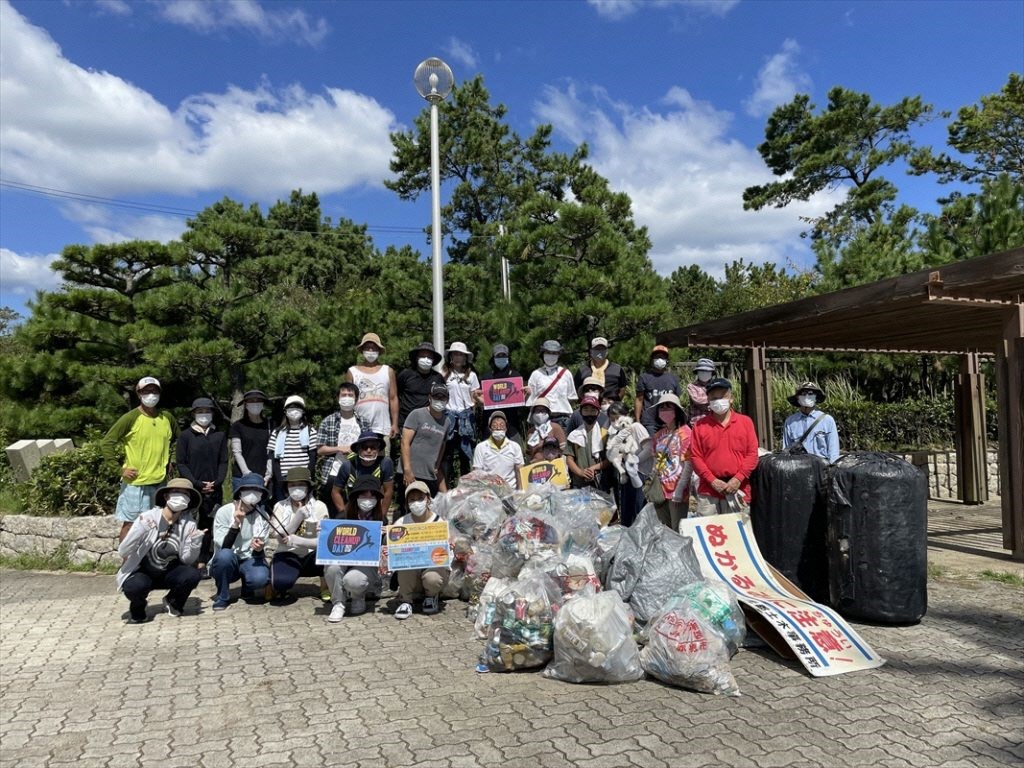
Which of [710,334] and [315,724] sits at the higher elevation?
[710,334]

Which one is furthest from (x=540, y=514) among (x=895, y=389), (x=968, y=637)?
(x=895, y=389)

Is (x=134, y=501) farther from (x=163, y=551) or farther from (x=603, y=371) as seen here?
(x=603, y=371)

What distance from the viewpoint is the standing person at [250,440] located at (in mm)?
7074

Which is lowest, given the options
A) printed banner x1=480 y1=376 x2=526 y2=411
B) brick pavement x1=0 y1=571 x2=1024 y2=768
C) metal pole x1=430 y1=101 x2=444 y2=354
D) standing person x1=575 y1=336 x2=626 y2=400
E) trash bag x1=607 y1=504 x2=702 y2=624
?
brick pavement x1=0 y1=571 x2=1024 y2=768

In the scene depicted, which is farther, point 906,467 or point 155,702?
point 906,467

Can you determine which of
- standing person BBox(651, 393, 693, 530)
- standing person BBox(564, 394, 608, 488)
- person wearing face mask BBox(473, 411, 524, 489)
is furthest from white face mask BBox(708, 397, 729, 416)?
person wearing face mask BBox(473, 411, 524, 489)

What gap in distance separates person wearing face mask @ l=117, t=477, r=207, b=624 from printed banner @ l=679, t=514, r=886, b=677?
12.7 feet

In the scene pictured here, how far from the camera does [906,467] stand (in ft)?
17.5

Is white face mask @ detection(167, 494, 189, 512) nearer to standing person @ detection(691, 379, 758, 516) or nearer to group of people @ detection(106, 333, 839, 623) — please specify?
group of people @ detection(106, 333, 839, 623)

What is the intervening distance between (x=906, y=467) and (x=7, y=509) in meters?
9.73

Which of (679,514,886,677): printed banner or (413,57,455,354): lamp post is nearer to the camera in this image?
(679,514,886,677): printed banner

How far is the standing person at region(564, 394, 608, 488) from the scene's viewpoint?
7559mm

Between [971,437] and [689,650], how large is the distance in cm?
941

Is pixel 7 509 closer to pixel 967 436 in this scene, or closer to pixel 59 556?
pixel 59 556
